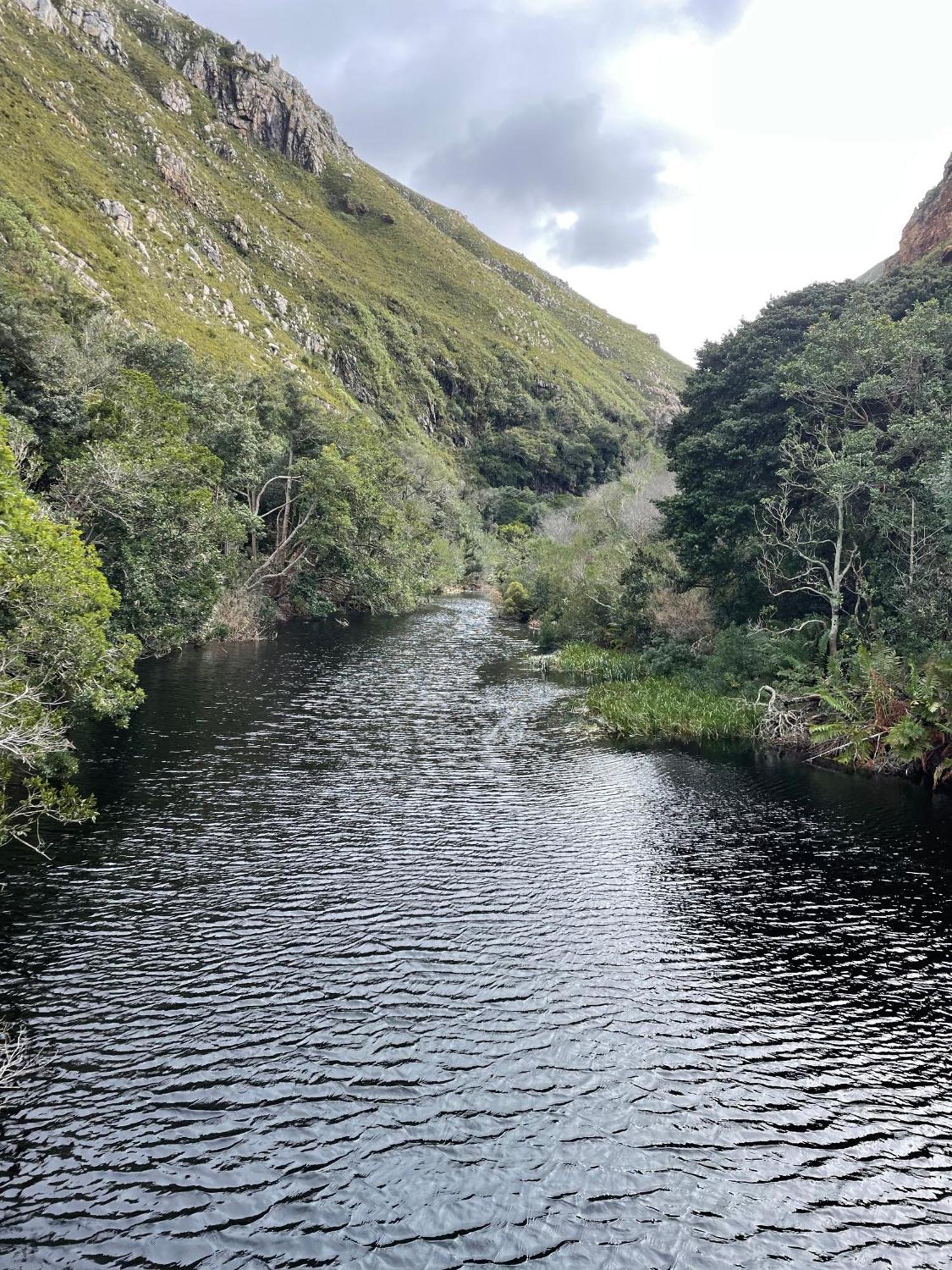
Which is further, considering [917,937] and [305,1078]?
[917,937]

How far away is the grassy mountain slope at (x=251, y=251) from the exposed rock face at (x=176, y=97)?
566 millimetres

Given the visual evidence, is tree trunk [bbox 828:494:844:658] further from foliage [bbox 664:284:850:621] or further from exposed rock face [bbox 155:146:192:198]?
exposed rock face [bbox 155:146:192:198]

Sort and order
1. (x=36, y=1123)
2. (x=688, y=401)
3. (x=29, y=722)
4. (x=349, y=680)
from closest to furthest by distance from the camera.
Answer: (x=36, y=1123)
(x=29, y=722)
(x=349, y=680)
(x=688, y=401)

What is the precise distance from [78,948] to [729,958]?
11.9 metres

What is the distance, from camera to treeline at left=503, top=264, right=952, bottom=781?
2558 cm

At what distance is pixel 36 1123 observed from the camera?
884 cm

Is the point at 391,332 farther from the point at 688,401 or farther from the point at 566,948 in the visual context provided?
the point at 566,948

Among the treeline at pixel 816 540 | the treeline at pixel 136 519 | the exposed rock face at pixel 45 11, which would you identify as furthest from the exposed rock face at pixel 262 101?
the treeline at pixel 816 540

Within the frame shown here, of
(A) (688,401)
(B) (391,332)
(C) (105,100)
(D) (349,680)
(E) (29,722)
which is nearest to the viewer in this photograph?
(E) (29,722)

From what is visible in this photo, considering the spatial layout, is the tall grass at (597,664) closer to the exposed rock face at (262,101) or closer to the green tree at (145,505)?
the green tree at (145,505)

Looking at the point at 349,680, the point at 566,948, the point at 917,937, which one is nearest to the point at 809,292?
the point at 349,680

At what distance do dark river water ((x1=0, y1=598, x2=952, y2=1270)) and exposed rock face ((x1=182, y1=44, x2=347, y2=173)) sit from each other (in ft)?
631

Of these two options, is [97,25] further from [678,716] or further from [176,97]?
[678,716]

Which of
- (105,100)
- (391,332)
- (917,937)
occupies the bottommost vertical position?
(917,937)
